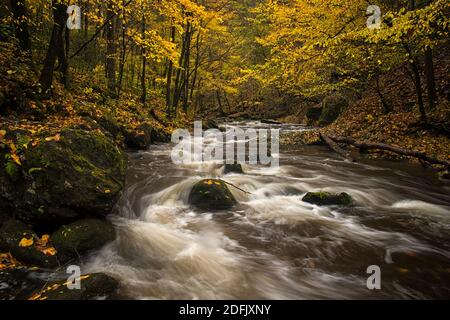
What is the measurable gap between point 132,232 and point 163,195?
7.52ft

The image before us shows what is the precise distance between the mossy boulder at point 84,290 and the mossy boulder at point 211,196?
3.19 metres

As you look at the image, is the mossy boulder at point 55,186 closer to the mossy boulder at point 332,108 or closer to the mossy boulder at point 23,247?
the mossy boulder at point 23,247

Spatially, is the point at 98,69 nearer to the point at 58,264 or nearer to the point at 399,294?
the point at 58,264

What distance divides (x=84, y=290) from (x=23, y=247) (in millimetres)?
1343

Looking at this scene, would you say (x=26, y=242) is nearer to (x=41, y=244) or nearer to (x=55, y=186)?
(x=41, y=244)

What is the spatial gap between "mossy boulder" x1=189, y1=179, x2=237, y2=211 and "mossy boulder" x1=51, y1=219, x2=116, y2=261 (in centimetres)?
235

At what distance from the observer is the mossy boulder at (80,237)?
4414 mm

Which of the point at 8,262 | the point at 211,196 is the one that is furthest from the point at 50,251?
the point at 211,196

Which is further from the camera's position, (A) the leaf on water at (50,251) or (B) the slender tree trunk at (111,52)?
(B) the slender tree trunk at (111,52)

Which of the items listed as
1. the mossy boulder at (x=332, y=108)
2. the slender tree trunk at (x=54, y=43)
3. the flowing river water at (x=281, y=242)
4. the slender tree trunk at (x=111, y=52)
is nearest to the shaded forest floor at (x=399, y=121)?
the mossy boulder at (x=332, y=108)

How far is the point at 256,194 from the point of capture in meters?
8.19

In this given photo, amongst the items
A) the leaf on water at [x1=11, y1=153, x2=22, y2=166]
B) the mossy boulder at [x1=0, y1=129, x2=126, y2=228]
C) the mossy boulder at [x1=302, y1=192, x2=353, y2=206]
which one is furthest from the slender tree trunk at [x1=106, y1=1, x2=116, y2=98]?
the mossy boulder at [x1=302, y1=192, x2=353, y2=206]

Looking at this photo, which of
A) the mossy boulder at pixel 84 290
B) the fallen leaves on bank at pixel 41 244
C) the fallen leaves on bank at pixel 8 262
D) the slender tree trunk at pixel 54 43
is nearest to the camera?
the mossy boulder at pixel 84 290
